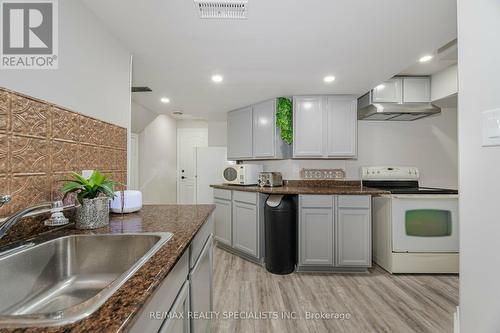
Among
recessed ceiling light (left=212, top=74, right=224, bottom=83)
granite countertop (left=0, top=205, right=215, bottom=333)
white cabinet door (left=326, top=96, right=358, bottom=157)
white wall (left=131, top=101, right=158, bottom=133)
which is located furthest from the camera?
white wall (left=131, top=101, right=158, bottom=133)

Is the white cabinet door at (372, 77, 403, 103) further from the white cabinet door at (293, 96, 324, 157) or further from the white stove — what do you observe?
the white stove

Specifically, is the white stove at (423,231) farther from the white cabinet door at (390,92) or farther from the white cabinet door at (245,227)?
the white cabinet door at (245,227)

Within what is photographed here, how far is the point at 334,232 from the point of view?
248cm

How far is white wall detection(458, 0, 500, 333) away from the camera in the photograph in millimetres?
737

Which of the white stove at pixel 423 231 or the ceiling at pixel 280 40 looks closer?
the ceiling at pixel 280 40

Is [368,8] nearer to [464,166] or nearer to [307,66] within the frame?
[307,66]

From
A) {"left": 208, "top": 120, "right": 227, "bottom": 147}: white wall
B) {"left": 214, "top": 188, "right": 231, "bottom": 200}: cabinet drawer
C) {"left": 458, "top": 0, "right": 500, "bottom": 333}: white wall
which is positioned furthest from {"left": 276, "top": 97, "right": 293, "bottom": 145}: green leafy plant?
{"left": 458, "top": 0, "right": 500, "bottom": 333}: white wall

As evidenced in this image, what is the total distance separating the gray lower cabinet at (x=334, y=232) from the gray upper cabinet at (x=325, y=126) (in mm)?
700

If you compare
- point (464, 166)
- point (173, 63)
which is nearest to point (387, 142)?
point (464, 166)

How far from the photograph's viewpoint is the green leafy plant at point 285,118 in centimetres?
294

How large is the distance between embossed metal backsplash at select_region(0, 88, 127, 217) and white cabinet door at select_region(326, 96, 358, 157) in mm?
2615

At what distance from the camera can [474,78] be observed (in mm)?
810

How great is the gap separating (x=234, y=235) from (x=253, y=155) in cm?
122

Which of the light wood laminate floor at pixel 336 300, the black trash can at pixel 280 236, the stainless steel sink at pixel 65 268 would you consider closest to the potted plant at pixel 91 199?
the stainless steel sink at pixel 65 268
